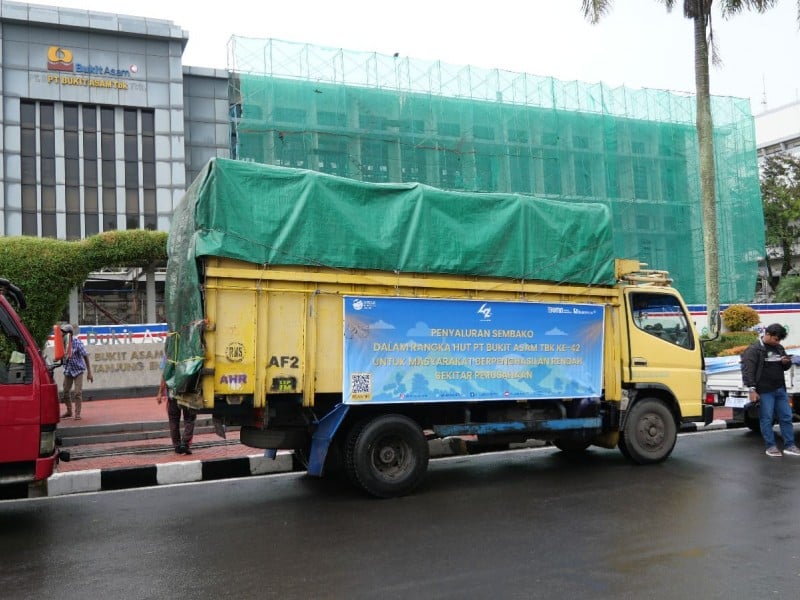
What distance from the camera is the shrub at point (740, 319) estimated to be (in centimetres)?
2164

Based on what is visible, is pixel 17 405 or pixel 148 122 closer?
pixel 17 405

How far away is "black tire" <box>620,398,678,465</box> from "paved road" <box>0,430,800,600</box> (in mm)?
226

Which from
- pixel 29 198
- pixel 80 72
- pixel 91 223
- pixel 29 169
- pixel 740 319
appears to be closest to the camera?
pixel 740 319

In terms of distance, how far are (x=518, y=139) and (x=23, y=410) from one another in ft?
91.9

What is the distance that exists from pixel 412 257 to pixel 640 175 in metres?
29.3

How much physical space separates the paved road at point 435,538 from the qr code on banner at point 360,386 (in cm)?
102

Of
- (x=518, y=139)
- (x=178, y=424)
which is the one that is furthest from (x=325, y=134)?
(x=178, y=424)

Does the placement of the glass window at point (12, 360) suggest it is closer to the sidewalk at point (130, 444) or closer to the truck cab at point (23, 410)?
the truck cab at point (23, 410)

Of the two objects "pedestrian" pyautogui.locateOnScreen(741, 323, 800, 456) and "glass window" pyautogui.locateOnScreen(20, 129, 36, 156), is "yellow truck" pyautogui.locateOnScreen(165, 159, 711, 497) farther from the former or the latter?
"glass window" pyautogui.locateOnScreen(20, 129, 36, 156)

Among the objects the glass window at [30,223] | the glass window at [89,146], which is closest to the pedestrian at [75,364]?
the glass window at [30,223]

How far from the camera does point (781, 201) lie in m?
37.2

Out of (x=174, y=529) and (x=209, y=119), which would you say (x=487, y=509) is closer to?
(x=174, y=529)

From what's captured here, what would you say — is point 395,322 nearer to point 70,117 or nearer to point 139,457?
point 139,457

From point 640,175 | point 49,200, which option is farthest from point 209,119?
point 640,175
